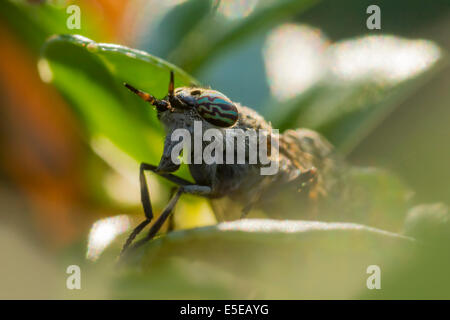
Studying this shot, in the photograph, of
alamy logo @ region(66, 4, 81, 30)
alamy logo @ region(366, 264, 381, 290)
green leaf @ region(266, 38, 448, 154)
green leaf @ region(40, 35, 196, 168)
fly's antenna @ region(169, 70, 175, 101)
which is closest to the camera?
alamy logo @ region(366, 264, 381, 290)

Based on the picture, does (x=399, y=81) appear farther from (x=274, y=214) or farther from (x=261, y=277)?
(x=261, y=277)

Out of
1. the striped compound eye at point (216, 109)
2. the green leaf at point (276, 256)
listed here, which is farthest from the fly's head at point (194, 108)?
the green leaf at point (276, 256)

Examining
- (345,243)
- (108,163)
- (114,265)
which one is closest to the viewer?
(345,243)

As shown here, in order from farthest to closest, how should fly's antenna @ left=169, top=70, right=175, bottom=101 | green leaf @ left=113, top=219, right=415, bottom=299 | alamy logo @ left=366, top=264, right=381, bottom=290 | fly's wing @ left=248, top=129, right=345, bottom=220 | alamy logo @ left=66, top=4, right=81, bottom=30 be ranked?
alamy logo @ left=66, top=4, right=81, bottom=30
fly's wing @ left=248, top=129, right=345, bottom=220
fly's antenna @ left=169, top=70, right=175, bottom=101
alamy logo @ left=366, top=264, right=381, bottom=290
green leaf @ left=113, top=219, right=415, bottom=299

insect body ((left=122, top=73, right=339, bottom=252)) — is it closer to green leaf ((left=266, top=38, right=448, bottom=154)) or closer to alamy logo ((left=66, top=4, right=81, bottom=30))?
green leaf ((left=266, top=38, right=448, bottom=154))

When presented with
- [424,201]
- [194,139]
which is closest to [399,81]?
[424,201]

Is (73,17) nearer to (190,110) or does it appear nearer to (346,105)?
(190,110)

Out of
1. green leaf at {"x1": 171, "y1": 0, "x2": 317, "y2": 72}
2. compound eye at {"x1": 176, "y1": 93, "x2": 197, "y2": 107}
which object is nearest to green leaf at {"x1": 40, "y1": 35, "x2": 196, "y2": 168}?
compound eye at {"x1": 176, "y1": 93, "x2": 197, "y2": 107}
